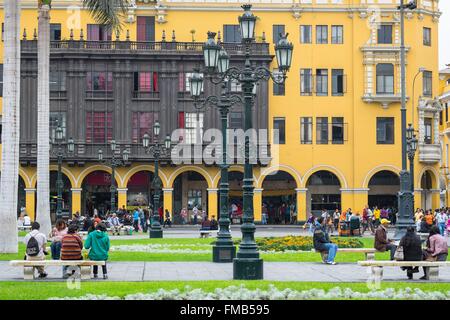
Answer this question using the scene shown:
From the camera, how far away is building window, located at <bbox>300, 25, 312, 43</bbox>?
6288cm

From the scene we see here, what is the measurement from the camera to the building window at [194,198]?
210 feet

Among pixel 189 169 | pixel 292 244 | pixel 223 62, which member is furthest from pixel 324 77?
pixel 223 62

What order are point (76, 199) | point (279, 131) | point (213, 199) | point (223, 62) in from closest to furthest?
point (223, 62), point (76, 199), point (213, 199), point (279, 131)

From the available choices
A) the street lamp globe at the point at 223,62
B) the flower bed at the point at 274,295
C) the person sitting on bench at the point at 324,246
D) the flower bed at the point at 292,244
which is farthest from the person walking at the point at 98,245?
the flower bed at the point at 292,244

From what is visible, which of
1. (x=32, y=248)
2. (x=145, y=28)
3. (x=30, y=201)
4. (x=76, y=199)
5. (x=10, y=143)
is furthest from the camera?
(x=145, y=28)

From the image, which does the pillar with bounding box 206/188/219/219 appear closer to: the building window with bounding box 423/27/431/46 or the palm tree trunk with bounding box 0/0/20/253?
the building window with bounding box 423/27/431/46

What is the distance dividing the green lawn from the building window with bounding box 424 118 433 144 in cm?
4445

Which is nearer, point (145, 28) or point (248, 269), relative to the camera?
point (248, 269)

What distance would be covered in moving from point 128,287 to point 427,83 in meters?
48.7

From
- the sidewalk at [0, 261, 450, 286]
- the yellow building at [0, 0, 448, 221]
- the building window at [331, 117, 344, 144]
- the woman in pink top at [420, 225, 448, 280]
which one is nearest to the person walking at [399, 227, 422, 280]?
the sidewalk at [0, 261, 450, 286]

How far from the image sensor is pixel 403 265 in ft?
71.3

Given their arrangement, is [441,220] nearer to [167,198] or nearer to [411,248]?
[167,198]

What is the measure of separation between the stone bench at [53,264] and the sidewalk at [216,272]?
0.33m
